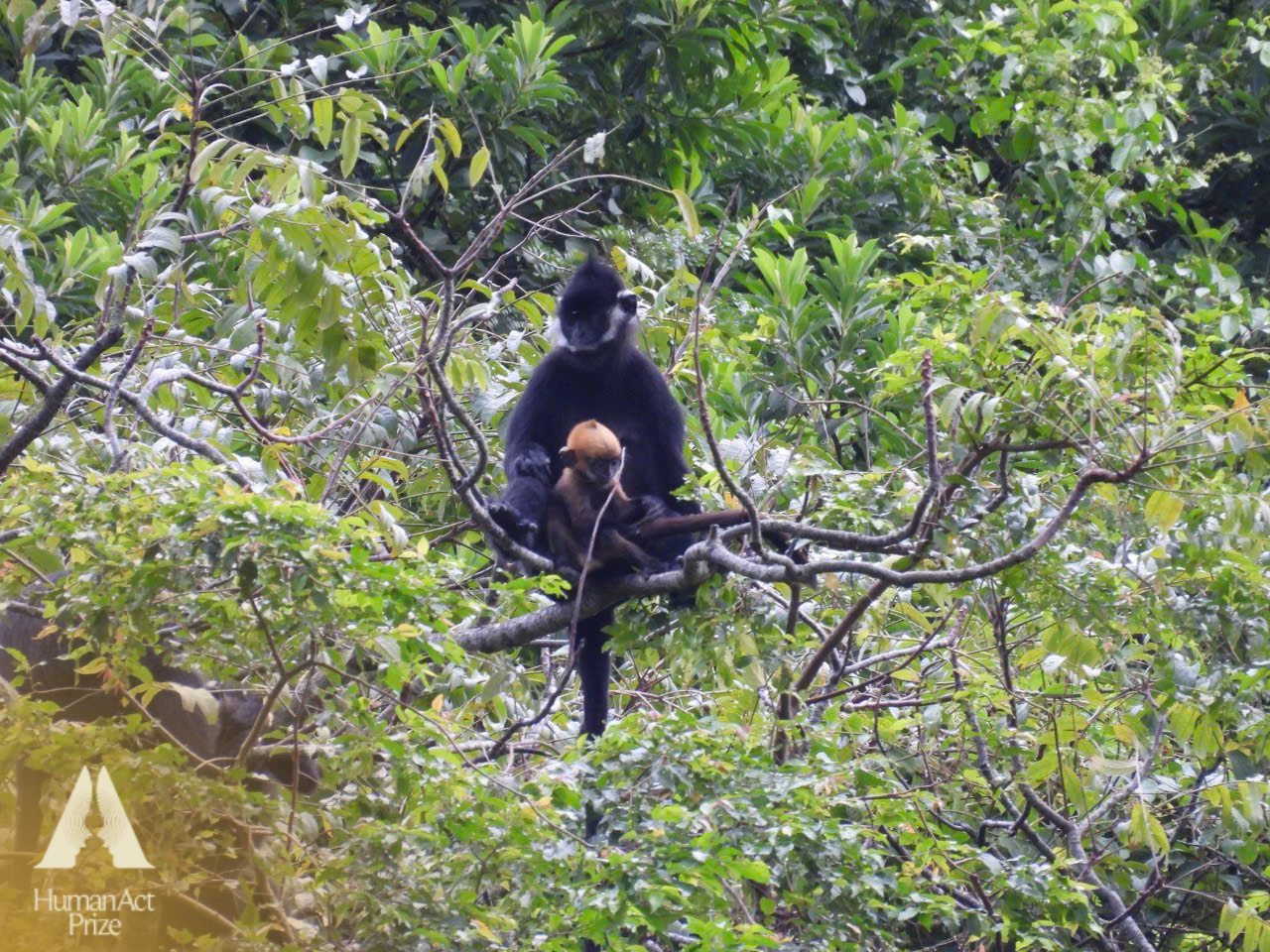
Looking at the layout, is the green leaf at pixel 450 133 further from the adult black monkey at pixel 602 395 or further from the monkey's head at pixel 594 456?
the adult black monkey at pixel 602 395

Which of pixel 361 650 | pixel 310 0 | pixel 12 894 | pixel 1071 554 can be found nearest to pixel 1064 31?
pixel 310 0

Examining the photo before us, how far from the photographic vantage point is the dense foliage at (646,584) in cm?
241

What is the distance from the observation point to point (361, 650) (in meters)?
2.52

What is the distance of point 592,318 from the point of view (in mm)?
4410

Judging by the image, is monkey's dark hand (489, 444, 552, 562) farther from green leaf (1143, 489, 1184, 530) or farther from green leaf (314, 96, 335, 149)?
green leaf (1143, 489, 1184, 530)

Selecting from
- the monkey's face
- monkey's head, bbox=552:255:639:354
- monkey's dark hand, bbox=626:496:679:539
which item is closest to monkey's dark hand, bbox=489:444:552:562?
the monkey's face

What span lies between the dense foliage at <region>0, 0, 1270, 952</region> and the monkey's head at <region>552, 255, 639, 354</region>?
0.12 meters

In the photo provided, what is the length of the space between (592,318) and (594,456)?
68 centimetres

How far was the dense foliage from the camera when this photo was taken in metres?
2.41

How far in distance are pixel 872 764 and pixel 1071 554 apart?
0.66 metres

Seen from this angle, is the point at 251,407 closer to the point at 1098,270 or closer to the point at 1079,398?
the point at 1079,398

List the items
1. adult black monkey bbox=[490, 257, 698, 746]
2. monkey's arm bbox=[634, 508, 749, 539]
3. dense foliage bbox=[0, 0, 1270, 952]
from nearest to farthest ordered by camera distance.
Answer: dense foliage bbox=[0, 0, 1270, 952]
monkey's arm bbox=[634, 508, 749, 539]
adult black monkey bbox=[490, 257, 698, 746]

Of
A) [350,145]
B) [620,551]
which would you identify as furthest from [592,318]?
[350,145]

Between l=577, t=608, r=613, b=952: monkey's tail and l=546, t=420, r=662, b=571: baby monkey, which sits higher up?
l=546, t=420, r=662, b=571: baby monkey
